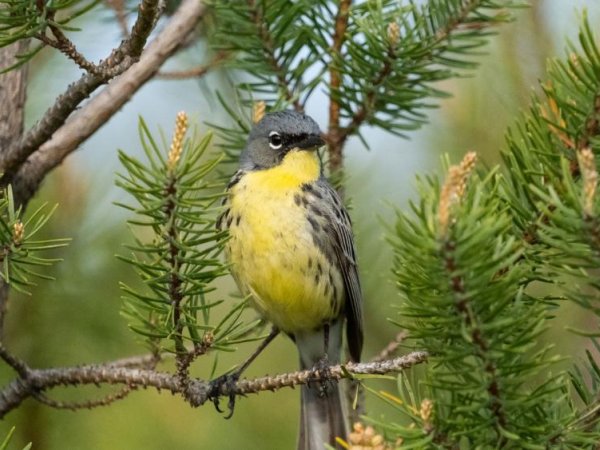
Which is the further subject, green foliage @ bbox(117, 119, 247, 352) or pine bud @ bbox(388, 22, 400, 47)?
pine bud @ bbox(388, 22, 400, 47)

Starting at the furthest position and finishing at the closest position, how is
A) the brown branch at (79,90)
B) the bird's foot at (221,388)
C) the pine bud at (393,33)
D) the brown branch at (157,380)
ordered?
the pine bud at (393,33) < the bird's foot at (221,388) < the brown branch at (157,380) < the brown branch at (79,90)

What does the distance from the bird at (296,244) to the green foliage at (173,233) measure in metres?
1.03

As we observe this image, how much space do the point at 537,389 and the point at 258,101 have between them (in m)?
1.55

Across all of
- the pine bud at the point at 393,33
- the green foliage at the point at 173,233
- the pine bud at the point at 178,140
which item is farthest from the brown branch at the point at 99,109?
the pine bud at the point at 178,140

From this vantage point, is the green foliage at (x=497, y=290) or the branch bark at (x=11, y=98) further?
the branch bark at (x=11, y=98)

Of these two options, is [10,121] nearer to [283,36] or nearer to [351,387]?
[283,36]

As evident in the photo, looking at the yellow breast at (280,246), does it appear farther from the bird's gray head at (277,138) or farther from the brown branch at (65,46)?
the brown branch at (65,46)

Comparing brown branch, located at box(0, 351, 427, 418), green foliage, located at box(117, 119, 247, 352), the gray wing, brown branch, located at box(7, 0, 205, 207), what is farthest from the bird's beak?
green foliage, located at box(117, 119, 247, 352)

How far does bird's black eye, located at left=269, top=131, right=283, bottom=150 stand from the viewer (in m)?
3.11

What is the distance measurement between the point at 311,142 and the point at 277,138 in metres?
0.15

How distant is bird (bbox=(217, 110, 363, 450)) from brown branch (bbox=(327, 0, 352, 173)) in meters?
0.14

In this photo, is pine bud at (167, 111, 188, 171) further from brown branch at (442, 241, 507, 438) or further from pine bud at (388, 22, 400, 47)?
pine bud at (388, 22, 400, 47)

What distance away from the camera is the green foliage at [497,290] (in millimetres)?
1350

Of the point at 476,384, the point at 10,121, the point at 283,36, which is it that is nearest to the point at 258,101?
the point at 283,36
